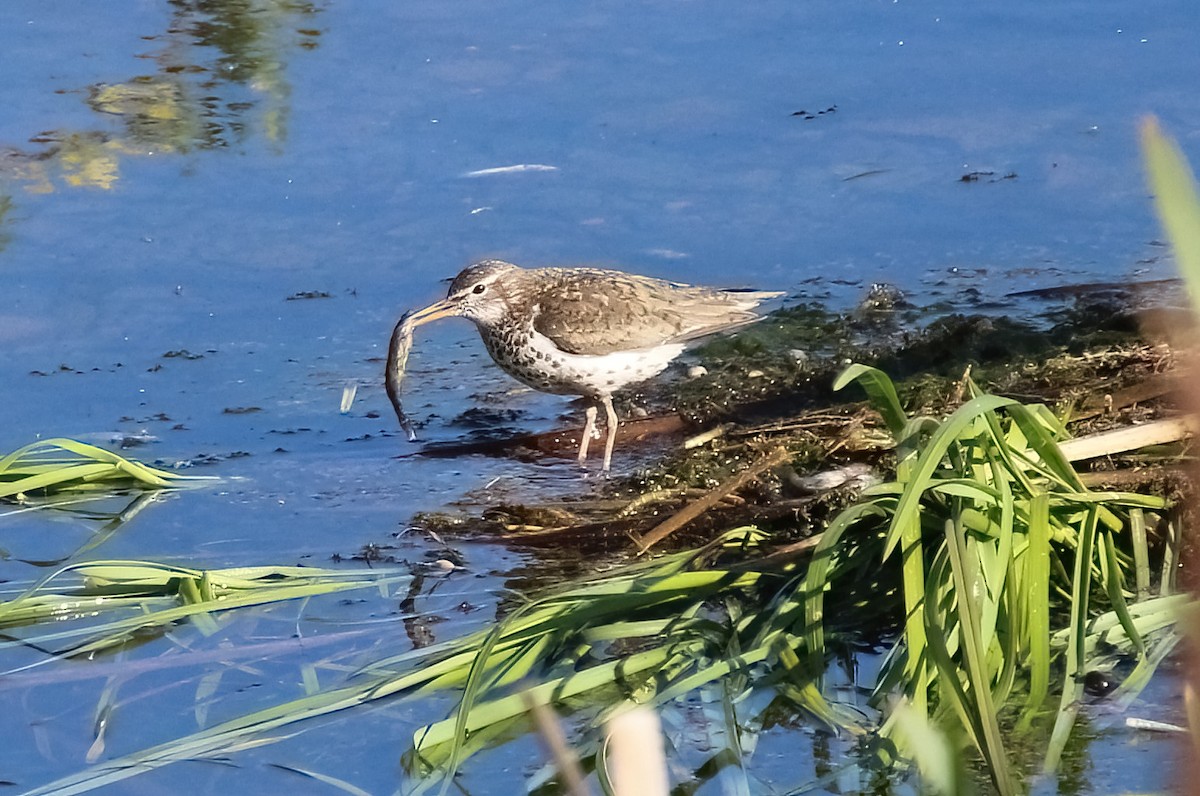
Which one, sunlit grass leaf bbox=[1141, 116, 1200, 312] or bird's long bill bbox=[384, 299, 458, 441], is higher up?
sunlit grass leaf bbox=[1141, 116, 1200, 312]

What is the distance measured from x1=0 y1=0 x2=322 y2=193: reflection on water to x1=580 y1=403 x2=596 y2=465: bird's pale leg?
2.62 metres

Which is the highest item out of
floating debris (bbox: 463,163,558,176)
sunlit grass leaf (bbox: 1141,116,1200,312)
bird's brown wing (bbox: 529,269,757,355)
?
sunlit grass leaf (bbox: 1141,116,1200,312)

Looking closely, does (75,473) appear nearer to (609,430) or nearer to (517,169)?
(609,430)

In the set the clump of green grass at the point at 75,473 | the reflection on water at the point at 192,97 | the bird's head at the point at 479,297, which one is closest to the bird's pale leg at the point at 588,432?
the bird's head at the point at 479,297

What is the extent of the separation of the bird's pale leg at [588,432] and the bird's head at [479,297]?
1.57ft

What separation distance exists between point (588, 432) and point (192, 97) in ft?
11.9

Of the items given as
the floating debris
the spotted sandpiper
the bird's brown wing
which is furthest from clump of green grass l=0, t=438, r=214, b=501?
the floating debris

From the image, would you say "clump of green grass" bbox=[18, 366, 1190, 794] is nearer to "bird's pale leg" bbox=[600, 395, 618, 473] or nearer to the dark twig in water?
"bird's pale leg" bbox=[600, 395, 618, 473]

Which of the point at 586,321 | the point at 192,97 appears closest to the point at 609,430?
the point at 586,321

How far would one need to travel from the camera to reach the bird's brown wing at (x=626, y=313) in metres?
5.75

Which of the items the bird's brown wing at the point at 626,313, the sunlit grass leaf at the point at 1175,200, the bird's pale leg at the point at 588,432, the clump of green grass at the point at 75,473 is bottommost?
the bird's pale leg at the point at 588,432

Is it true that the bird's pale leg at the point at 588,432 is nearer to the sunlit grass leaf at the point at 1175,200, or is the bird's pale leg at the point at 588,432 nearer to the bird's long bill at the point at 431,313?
the bird's long bill at the point at 431,313

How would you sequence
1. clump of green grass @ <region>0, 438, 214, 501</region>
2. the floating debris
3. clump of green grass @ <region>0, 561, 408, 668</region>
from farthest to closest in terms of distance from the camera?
the floating debris, clump of green grass @ <region>0, 438, 214, 501</region>, clump of green grass @ <region>0, 561, 408, 668</region>

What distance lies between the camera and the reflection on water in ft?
24.7
